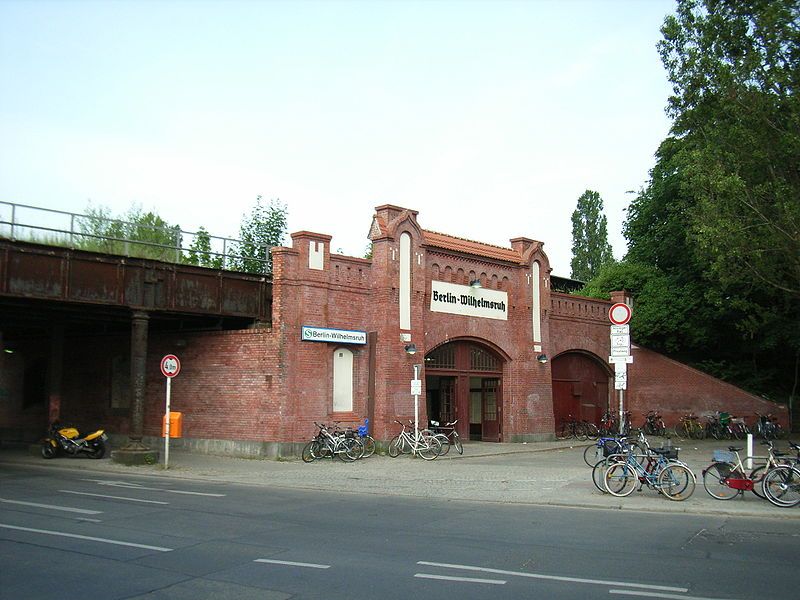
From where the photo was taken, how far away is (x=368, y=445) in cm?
2378

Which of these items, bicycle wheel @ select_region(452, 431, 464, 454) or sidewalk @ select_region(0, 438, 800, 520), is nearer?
sidewalk @ select_region(0, 438, 800, 520)

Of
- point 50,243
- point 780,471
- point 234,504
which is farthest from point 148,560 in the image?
point 50,243

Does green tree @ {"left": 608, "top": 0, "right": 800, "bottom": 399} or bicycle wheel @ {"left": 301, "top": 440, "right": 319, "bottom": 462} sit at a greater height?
green tree @ {"left": 608, "top": 0, "right": 800, "bottom": 399}

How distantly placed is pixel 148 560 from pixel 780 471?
34.5 ft

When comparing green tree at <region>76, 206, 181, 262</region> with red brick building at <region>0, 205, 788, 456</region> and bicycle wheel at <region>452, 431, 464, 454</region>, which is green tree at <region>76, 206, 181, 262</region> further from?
bicycle wheel at <region>452, 431, 464, 454</region>

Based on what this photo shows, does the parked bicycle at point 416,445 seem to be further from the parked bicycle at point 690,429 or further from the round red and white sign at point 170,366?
the parked bicycle at point 690,429

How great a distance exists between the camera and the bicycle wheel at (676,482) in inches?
549

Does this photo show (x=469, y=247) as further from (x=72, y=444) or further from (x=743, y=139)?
(x=72, y=444)

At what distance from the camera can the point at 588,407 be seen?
33.4 metres

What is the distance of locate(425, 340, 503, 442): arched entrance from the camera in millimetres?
27275

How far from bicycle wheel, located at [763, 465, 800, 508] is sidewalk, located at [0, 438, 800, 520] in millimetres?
227

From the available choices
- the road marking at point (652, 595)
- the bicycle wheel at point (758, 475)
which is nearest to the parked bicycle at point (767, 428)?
the bicycle wheel at point (758, 475)

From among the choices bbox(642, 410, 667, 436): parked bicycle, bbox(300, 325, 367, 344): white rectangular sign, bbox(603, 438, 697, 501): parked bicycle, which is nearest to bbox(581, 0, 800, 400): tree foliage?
bbox(642, 410, 667, 436): parked bicycle

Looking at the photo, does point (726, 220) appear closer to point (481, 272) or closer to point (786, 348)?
point (481, 272)
